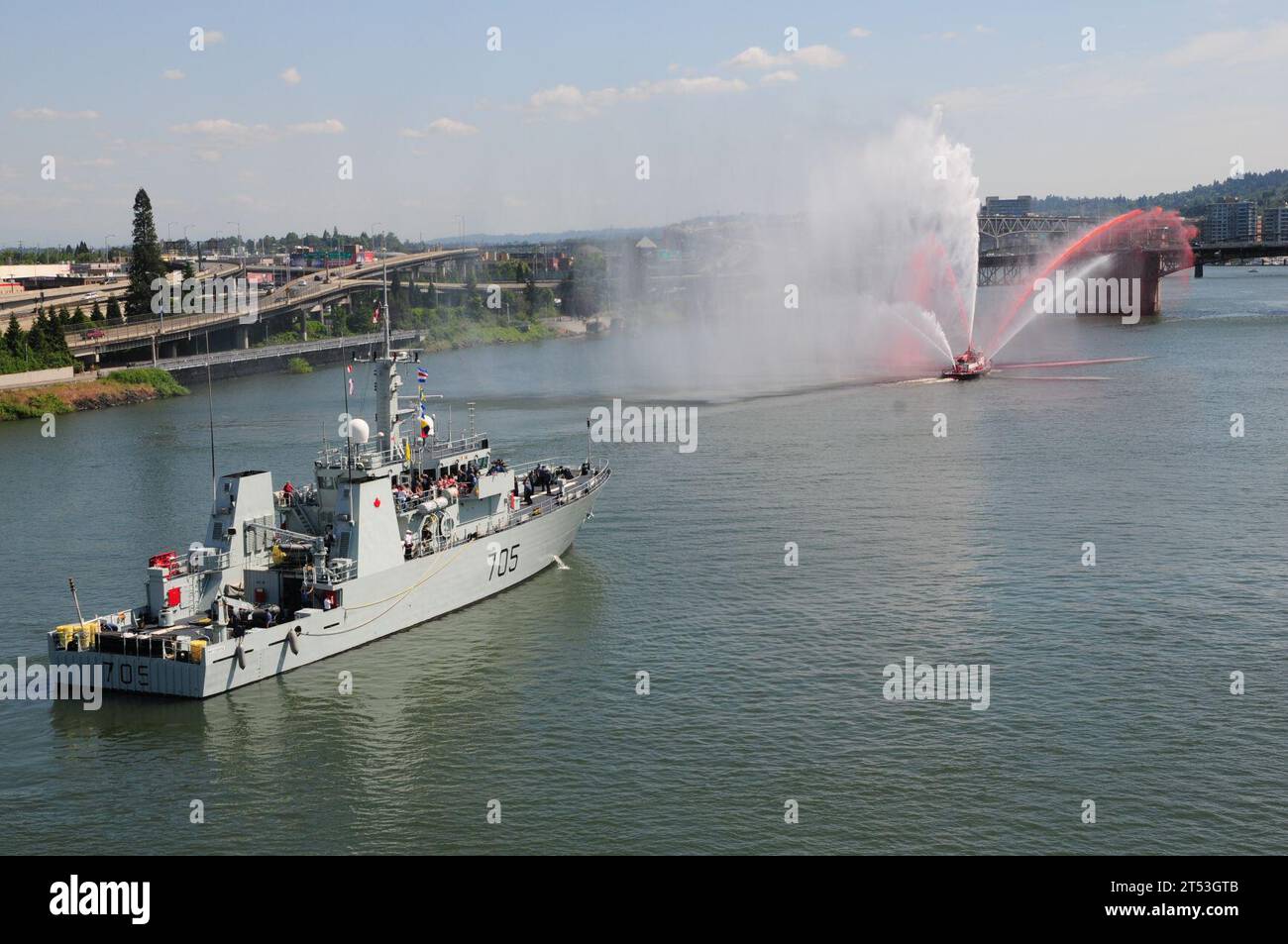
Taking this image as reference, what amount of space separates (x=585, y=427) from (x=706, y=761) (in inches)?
1510

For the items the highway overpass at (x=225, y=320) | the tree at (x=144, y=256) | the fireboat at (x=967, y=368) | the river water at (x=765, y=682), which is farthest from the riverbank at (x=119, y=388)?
the fireboat at (x=967, y=368)

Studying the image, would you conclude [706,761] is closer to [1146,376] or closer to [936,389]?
[936,389]

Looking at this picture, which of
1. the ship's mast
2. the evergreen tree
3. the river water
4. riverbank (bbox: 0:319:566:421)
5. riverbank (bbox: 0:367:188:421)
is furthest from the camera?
the evergreen tree

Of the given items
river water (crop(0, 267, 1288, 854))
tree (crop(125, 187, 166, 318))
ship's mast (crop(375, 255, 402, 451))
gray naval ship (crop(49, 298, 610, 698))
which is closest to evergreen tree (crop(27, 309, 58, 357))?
tree (crop(125, 187, 166, 318))

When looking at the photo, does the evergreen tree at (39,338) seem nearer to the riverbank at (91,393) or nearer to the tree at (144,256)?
the riverbank at (91,393)

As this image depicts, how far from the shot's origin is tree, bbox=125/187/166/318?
344 feet

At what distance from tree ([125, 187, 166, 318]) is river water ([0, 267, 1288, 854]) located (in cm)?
5605

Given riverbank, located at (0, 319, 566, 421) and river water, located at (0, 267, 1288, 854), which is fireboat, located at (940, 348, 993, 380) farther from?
riverbank, located at (0, 319, 566, 421)

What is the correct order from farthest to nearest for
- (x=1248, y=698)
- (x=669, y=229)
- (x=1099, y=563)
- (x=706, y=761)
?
(x=669, y=229) → (x=1099, y=563) → (x=1248, y=698) → (x=706, y=761)

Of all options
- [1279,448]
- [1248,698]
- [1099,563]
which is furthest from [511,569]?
[1279,448]

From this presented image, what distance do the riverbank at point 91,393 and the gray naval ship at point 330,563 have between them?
45.6 metres

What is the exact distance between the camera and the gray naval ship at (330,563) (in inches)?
1078
